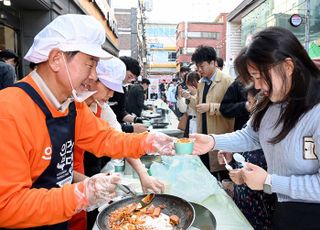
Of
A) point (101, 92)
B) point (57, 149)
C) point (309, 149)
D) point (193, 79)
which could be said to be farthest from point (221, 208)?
point (193, 79)

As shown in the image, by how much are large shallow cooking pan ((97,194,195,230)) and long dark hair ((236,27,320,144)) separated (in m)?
0.63

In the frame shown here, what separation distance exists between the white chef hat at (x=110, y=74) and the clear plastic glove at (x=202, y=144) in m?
0.85

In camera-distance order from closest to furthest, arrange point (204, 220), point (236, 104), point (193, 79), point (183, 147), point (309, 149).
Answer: point (309, 149)
point (204, 220)
point (183, 147)
point (236, 104)
point (193, 79)

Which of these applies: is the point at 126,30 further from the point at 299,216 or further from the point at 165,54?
the point at 165,54

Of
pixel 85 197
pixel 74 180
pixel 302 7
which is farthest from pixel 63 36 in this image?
pixel 302 7

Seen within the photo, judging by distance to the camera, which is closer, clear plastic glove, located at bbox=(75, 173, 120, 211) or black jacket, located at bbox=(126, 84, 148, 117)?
clear plastic glove, located at bbox=(75, 173, 120, 211)

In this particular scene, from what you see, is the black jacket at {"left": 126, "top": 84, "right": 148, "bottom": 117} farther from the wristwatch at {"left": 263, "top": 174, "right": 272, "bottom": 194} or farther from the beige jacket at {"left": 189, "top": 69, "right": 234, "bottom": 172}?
the wristwatch at {"left": 263, "top": 174, "right": 272, "bottom": 194}

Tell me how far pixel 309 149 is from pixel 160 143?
87cm

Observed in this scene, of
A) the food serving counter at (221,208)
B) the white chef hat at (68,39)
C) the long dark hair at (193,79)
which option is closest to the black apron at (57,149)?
the white chef hat at (68,39)

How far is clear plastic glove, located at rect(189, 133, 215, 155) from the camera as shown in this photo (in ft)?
7.14

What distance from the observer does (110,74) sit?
253 centimetres

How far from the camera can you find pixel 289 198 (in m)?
1.55

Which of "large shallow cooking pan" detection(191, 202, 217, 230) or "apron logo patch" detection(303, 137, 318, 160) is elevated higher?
"apron logo patch" detection(303, 137, 318, 160)

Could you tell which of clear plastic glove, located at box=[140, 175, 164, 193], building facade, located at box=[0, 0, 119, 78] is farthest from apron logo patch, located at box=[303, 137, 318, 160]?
building facade, located at box=[0, 0, 119, 78]
